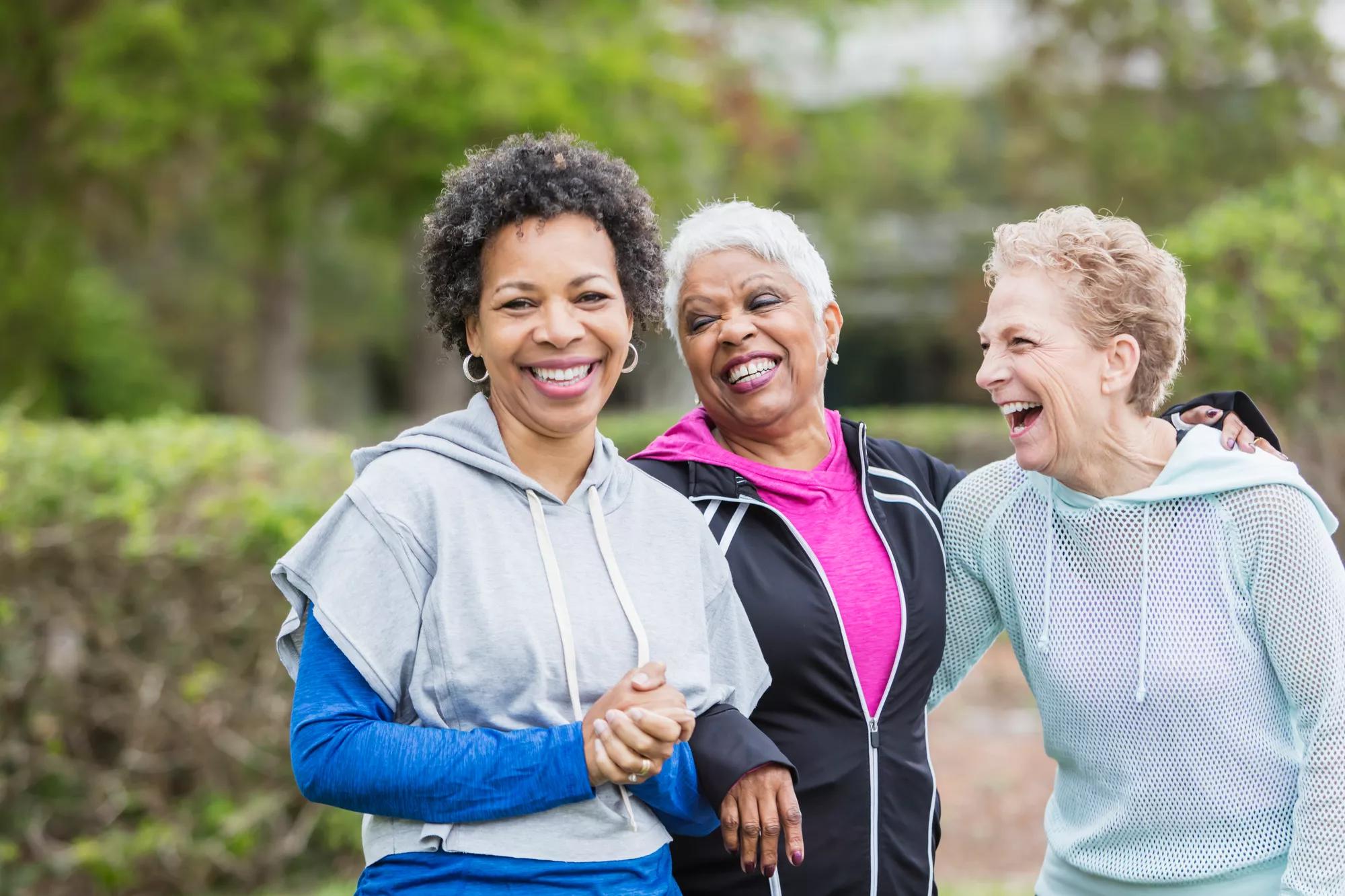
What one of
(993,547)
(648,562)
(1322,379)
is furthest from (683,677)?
(1322,379)

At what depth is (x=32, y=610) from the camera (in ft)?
16.4

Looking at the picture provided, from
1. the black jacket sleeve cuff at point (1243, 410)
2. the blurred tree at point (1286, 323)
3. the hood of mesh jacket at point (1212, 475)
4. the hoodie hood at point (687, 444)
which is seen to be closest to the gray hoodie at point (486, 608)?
Answer: the hoodie hood at point (687, 444)

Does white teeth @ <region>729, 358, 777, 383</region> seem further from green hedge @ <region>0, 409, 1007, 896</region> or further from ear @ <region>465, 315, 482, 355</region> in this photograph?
green hedge @ <region>0, 409, 1007, 896</region>

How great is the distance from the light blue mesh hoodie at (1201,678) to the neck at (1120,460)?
41 millimetres

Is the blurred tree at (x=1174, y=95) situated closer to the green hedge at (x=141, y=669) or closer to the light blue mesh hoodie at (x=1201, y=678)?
the green hedge at (x=141, y=669)

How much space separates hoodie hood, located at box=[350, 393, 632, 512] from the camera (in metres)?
2.39

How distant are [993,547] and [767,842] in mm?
907

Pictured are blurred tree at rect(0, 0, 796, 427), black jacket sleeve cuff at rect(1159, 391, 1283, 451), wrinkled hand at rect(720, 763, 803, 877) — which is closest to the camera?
wrinkled hand at rect(720, 763, 803, 877)

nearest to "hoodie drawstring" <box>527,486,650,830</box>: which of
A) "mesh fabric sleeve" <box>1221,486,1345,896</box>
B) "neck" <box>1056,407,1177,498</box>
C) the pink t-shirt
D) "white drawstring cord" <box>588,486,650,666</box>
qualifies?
"white drawstring cord" <box>588,486,650,666</box>

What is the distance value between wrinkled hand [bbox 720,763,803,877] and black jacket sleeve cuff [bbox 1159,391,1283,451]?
1234mm

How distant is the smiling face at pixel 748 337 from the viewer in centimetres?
304

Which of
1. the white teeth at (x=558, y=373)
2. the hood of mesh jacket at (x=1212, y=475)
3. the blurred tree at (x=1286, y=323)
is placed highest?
the blurred tree at (x=1286, y=323)

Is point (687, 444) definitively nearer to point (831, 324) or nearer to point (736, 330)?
point (736, 330)

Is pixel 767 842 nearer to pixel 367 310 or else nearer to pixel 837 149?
pixel 837 149
